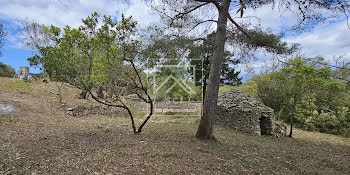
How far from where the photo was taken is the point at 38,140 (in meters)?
4.05

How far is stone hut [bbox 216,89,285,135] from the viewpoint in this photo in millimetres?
7898

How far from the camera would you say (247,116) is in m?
7.94

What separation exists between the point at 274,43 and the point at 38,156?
610 centimetres

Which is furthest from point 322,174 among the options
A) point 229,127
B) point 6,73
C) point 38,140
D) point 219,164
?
point 6,73

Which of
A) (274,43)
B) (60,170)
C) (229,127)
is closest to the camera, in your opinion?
(60,170)

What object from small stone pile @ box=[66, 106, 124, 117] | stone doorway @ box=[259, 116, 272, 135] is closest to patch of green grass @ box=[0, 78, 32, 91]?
small stone pile @ box=[66, 106, 124, 117]

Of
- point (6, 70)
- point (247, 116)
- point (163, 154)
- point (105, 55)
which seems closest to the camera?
point (163, 154)

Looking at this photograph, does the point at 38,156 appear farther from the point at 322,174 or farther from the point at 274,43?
the point at 274,43

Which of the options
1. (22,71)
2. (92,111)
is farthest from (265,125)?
(22,71)

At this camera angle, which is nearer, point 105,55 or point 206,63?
point 105,55

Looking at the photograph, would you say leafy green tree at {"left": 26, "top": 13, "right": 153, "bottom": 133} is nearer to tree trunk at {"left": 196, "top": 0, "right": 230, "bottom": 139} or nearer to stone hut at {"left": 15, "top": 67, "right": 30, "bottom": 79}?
tree trunk at {"left": 196, "top": 0, "right": 230, "bottom": 139}

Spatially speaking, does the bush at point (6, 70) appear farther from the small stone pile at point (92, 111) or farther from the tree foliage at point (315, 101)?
the tree foliage at point (315, 101)

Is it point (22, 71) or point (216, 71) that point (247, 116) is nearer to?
point (216, 71)

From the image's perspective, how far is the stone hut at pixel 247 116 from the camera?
7898 mm
